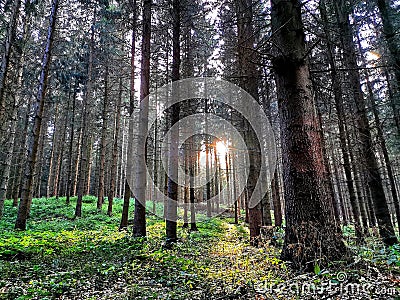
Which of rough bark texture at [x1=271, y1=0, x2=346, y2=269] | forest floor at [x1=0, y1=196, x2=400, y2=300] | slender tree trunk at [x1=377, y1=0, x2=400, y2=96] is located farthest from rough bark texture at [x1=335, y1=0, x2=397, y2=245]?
rough bark texture at [x1=271, y1=0, x2=346, y2=269]

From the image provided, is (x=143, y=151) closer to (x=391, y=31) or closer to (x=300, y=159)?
(x=300, y=159)

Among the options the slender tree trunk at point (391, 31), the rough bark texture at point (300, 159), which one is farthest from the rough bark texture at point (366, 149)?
the rough bark texture at point (300, 159)

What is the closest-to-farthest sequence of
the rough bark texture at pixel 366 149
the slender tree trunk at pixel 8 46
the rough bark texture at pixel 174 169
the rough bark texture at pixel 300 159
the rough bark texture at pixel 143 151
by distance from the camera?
the rough bark texture at pixel 300 159
the rough bark texture at pixel 366 149
the rough bark texture at pixel 174 169
the rough bark texture at pixel 143 151
the slender tree trunk at pixel 8 46

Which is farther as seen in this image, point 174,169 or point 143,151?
point 143,151

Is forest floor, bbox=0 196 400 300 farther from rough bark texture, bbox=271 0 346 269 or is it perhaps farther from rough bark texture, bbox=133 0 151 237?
rough bark texture, bbox=133 0 151 237

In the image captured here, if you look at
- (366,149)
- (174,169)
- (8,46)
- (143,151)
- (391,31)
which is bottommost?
(174,169)

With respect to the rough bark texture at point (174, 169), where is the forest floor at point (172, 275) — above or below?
below

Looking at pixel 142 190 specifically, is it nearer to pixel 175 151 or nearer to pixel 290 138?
pixel 175 151

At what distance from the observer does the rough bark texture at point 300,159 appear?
362cm

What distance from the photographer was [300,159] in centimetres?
397

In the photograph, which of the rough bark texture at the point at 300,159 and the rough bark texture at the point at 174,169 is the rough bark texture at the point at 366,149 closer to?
the rough bark texture at the point at 300,159

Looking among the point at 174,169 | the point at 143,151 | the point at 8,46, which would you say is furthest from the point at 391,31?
the point at 8,46

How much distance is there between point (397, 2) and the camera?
10.0 metres

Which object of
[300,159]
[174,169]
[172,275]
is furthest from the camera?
[174,169]
